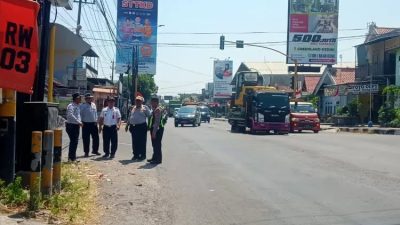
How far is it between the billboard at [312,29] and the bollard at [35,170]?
48.8 meters

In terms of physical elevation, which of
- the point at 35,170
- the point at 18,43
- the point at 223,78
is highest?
the point at 223,78

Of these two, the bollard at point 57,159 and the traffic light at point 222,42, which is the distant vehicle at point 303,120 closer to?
the traffic light at point 222,42

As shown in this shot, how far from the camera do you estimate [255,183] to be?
12.1m

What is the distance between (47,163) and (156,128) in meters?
Result: 6.65

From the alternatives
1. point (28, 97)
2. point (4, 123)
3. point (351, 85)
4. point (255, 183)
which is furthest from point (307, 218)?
point (351, 85)

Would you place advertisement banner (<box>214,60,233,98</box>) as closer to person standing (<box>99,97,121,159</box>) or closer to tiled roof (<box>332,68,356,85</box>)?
tiled roof (<box>332,68,356,85</box>)

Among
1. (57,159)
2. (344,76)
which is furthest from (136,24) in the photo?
(57,159)

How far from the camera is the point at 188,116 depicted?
50281 millimetres

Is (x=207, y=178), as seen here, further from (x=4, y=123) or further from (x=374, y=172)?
(x=4, y=123)

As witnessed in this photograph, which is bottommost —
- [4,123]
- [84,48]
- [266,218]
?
[266,218]

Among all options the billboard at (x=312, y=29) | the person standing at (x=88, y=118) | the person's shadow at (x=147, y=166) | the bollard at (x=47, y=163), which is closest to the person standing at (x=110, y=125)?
the person standing at (x=88, y=118)

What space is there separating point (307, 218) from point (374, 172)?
600 centimetres

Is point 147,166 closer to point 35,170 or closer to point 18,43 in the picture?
point 35,170

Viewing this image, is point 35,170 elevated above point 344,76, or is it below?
below
